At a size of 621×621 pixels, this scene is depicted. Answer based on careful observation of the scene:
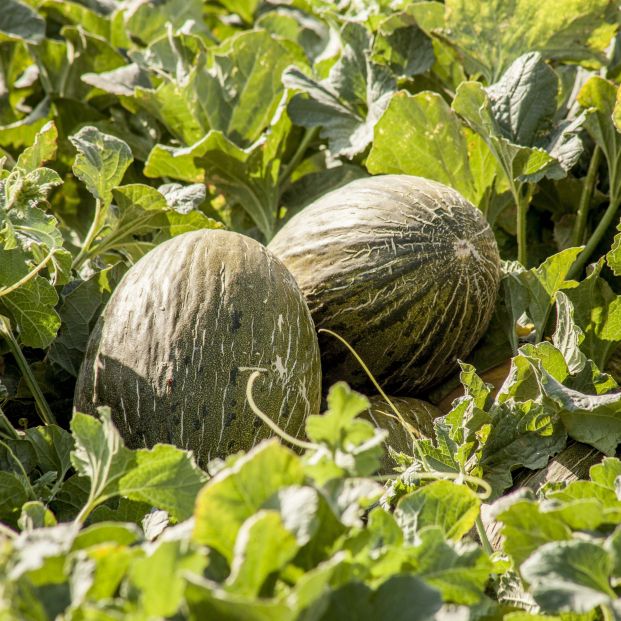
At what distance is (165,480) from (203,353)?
39cm

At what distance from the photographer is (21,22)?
234 centimetres

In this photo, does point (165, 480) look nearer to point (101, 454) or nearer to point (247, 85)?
point (101, 454)

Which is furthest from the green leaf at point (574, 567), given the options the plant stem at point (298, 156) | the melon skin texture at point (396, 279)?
the plant stem at point (298, 156)

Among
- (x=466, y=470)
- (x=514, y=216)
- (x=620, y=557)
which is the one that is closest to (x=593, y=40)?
(x=514, y=216)

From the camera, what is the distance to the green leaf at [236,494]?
33.3 inches

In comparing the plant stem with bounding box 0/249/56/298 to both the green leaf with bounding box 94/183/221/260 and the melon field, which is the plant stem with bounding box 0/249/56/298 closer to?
the melon field

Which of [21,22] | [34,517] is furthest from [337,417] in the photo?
[21,22]

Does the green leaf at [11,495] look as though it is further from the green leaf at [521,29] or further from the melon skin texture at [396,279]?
the green leaf at [521,29]

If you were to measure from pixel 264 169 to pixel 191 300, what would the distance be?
2.34 ft

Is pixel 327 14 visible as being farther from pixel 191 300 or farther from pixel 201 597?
pixel 201 597

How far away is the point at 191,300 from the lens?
1464 mm

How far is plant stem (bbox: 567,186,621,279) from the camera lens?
1.86 metres

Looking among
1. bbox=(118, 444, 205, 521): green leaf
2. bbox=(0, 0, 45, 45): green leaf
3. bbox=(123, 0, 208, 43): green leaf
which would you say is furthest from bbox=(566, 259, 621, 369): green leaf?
bbox=(0, 0, 45, 45): green leaf

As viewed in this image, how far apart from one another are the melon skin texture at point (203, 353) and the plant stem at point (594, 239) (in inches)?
26.0
